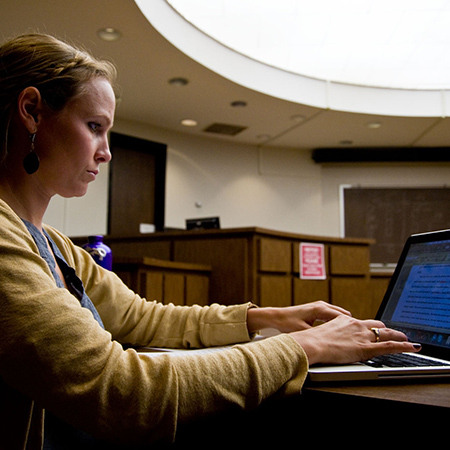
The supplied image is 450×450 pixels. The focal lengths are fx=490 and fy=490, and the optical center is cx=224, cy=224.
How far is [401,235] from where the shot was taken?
7.29 metres

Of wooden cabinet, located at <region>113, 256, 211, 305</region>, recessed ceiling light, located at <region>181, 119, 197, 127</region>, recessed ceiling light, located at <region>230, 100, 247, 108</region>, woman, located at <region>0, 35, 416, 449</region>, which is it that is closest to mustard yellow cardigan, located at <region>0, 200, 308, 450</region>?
woman, located at <region>0, 35, 416, 449</region>

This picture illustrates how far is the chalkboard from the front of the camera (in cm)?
727

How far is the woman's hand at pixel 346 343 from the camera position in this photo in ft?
2.54

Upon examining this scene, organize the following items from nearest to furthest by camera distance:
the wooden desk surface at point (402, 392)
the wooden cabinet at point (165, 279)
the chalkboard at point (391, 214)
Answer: the wooden desk surface at point (402, 392), the wooden cabinet at point (165, 279), the chalkboard at point (391, 214)

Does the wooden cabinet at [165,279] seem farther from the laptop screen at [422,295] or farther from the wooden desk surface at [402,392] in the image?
the wooden desk surface at [402,392]

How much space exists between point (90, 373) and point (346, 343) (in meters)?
0.41

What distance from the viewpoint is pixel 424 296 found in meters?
0.97

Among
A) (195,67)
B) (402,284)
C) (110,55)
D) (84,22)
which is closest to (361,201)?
(195,67)

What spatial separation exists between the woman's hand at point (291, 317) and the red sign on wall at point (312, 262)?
3.00 m

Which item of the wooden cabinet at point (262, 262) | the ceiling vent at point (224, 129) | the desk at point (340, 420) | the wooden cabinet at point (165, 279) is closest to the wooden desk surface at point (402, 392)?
the desk at point (340, 420)

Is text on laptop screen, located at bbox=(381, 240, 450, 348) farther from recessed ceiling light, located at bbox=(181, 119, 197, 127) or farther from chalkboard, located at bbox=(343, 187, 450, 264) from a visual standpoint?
chalkboard, located at bbox=(343, 187, 450, 264)

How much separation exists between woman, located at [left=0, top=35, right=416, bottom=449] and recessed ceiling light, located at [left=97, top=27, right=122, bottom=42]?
338cm

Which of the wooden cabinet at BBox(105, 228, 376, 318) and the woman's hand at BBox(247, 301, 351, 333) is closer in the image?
the woman's hand at BBox(247, 301, 351, 333)

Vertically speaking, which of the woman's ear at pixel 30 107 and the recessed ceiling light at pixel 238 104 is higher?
the recessed ceiling light at pixel 238 104
